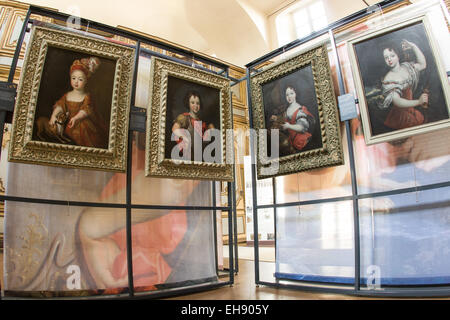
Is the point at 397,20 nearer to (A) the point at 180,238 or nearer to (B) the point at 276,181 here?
(B) the point at 276,181

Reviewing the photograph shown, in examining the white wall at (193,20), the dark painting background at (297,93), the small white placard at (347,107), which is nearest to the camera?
the small white placard at (347,107)

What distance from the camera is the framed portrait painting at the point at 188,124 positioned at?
8.84 ft

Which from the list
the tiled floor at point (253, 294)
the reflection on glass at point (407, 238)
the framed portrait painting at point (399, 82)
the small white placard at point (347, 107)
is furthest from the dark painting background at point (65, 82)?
the reflection on glass at point (407, 238)

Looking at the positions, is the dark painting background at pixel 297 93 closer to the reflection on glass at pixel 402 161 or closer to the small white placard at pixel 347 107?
the small white placard at pixel 347 107

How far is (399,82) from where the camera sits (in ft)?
8.11

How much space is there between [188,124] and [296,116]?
110 centimetres

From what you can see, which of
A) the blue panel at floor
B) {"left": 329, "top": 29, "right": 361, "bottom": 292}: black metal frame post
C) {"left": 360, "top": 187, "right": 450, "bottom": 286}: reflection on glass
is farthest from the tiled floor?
{"left": 360, "top": 187, "right": 450, "bottom": 286}: reflection on glass

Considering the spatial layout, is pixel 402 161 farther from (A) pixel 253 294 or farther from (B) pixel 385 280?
(A) pixel 253 294

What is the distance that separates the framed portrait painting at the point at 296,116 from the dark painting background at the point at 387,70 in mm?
302

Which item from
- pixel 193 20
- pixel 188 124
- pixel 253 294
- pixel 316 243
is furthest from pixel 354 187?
pixel 193 20

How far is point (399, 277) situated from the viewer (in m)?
2.48

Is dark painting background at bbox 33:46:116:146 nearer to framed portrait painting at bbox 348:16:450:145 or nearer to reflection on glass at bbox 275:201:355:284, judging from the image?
reflection on glass at bbox 275:201:355:284

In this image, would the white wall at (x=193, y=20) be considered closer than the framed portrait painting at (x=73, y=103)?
No

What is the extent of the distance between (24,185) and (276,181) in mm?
2435
